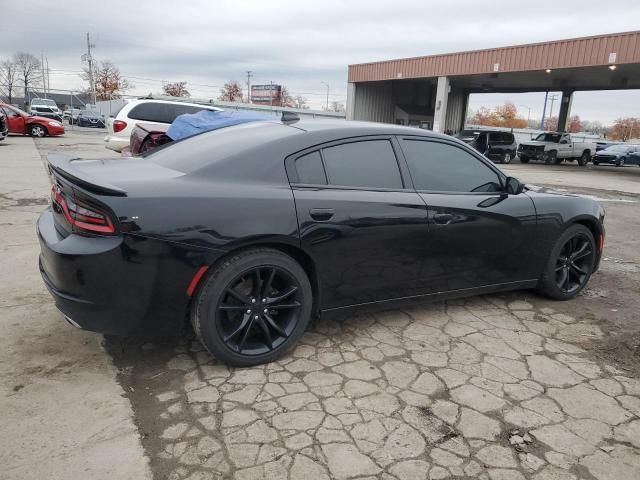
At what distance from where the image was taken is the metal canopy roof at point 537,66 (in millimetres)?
18734

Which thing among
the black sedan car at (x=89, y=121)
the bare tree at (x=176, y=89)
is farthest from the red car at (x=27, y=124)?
the bare tree at (x=176, y=89)

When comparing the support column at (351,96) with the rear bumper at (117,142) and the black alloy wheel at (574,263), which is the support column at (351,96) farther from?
the black alloy wheel at (574,263)

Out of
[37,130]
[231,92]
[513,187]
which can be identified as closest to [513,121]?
[231,92]

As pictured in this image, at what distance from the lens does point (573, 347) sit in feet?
11.0

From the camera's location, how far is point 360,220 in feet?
9.87

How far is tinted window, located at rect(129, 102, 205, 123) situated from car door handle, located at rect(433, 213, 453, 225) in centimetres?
930

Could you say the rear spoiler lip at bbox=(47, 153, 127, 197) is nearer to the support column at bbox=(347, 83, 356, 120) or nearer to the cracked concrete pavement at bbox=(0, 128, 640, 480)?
the cracked concrete pavement at bbox=(0, 128, 640, 480)

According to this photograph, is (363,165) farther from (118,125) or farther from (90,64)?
(90,64)

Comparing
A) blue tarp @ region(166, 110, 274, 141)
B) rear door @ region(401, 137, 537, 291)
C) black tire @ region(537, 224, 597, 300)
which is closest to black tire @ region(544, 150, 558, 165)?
blue tarp @ region(166, 110, 274, 141)

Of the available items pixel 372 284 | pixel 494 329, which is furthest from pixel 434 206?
pixel 494 329

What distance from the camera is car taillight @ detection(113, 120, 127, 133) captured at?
1091 centimetres

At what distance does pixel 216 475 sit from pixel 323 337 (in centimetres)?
144

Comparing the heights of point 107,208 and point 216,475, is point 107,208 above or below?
above

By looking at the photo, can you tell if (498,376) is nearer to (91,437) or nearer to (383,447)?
(383,447)
